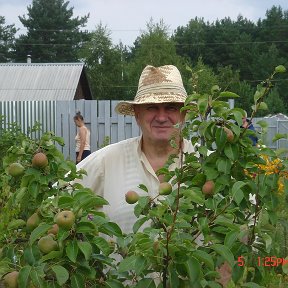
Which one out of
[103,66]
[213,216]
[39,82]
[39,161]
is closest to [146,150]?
[39,161]

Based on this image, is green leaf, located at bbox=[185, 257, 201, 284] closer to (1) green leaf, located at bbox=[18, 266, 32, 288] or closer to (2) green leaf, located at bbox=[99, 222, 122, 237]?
(2) green leaf, located at bbox=[99, 222, 122, 237]

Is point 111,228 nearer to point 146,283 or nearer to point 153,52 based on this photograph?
point 146,283

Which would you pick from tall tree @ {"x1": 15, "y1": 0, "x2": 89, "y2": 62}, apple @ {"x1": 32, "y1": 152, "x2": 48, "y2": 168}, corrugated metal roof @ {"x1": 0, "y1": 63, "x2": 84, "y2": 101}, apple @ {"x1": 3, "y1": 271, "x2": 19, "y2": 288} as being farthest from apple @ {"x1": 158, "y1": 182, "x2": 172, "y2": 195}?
tall tree @ {"x1": 15, "y1": 0, "x2": 89, "y2": 62}

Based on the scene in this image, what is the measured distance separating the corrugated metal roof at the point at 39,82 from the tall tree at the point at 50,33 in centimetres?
3017

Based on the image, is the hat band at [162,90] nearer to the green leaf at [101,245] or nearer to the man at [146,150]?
the man at [146,150]

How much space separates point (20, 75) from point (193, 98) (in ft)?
84.4

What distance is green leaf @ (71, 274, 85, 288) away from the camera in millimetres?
1708

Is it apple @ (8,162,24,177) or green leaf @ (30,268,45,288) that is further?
apple @ (8,162,24,177)

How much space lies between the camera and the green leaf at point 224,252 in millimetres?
1727

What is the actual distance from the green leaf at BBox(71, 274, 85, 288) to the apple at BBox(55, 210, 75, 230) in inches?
5.6

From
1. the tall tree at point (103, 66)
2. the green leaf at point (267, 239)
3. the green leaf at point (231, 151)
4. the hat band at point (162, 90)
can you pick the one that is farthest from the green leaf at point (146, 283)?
the tall tree at point (103, 66)

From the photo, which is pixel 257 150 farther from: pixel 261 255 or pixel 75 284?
pixel 75 284

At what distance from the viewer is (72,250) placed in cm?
166

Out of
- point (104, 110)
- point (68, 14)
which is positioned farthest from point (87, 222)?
point (68, 14)
